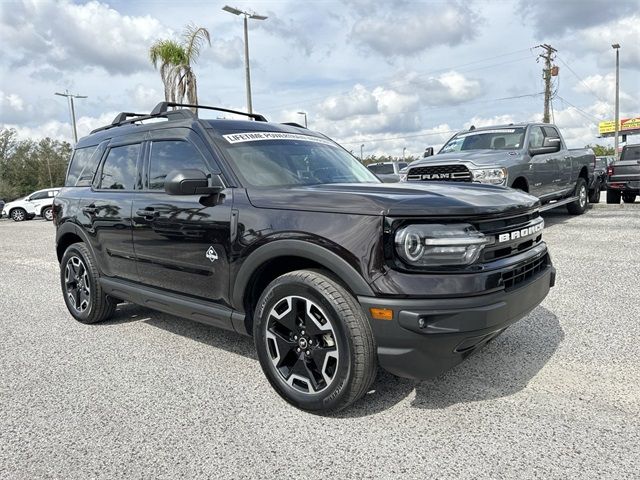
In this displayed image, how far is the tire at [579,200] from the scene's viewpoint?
38.4 ft

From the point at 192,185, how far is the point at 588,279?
4.89m

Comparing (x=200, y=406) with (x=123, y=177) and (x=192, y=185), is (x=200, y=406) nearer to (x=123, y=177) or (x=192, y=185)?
(x=192, y=185)

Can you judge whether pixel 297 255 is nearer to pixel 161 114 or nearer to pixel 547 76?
pixel 161 114

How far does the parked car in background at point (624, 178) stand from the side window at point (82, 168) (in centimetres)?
1435

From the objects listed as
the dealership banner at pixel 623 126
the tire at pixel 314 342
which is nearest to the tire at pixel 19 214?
the tire at pixel 314 342

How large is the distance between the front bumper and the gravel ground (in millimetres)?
401

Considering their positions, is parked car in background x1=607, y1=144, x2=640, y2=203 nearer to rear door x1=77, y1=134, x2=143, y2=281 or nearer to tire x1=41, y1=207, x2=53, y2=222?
rear door x1=77, y1=134, x2=143, y2=281

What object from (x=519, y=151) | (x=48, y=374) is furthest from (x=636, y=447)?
(x=519, y=151)

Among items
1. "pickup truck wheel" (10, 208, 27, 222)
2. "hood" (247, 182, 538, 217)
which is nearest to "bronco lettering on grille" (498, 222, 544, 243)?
"hood" (247, 182, 538, 217)

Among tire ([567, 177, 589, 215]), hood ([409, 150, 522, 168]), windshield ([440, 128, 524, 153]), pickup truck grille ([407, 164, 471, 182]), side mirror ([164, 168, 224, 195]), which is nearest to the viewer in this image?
side mirror ([164, 168, 224, 195])

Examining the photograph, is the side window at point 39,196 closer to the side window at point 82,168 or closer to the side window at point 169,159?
the side window at point 82,168

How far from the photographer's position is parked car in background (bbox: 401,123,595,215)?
836cm

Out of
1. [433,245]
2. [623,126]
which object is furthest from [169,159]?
[623,126]

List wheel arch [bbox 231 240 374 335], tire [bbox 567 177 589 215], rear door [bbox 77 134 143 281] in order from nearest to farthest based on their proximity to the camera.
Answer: wheel arch [bbox 231 240 374 335], rear door [bbox 77 134 143 281], tire [bbox 567 177 589 215]
